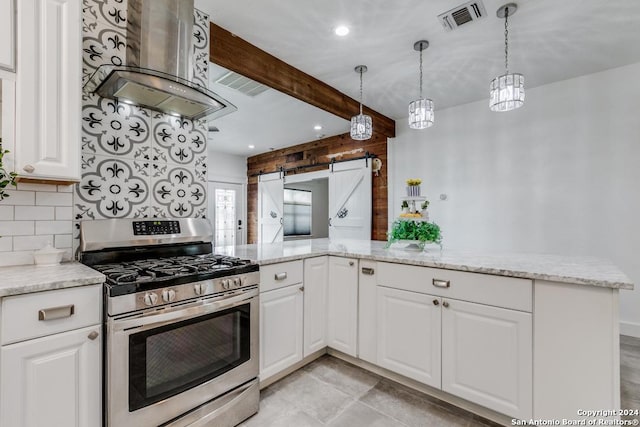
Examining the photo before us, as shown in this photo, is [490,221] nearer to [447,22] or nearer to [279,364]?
[447,22]

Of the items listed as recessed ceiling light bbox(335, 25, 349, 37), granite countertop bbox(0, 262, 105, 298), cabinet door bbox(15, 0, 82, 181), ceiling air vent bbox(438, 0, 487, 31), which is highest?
ceiling air vent bbox(438, 0, 487, 31)

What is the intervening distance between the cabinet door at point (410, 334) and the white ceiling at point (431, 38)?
2051mm

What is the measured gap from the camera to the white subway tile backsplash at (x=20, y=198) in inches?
60.8

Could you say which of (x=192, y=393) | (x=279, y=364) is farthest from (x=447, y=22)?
(x=192, y=393)

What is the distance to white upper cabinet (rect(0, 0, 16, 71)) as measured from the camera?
4.35 ft

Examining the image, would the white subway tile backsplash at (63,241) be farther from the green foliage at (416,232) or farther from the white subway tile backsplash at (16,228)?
the green foliage at (416,232)

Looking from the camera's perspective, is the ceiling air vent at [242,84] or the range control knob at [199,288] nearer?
the range control knob at [199,288]

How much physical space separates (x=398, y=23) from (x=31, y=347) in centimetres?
290

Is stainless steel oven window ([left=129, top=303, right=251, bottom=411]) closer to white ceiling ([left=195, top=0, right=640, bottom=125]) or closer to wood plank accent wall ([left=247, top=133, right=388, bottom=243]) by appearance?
white ceiling ([left=195, top=0, right=640, bottom=125])

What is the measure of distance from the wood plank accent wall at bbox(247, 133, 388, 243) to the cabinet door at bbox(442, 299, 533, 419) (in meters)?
2.96

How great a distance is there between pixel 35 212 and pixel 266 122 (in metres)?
3.37

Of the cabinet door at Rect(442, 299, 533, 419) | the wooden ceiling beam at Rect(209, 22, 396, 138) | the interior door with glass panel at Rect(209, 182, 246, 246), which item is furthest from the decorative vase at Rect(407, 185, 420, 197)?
the interior door with glass panel at Rect(209, 182, 246, 246)

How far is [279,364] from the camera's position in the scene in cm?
207

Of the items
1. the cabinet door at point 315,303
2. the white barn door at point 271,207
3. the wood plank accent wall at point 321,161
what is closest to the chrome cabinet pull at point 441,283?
the cabinet door at point 315,303
